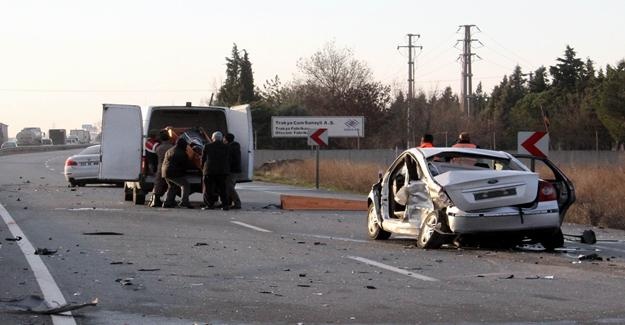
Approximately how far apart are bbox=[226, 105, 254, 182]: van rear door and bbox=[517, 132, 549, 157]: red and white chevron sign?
5.92 metres

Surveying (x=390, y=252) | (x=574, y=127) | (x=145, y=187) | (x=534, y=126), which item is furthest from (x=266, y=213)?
(x=534, y=126)

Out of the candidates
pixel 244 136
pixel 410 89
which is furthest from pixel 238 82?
pixel 244 136

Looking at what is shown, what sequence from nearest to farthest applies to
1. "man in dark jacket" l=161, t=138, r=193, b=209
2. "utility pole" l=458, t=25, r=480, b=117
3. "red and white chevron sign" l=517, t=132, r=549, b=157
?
1. "man in dark jacket" l=161, t=138, r=193, b=209
2. "red and white chevron sign" l=517, t=132, r=549, b=157
3. "utility pole" l=458, t=25, r=480, b=117

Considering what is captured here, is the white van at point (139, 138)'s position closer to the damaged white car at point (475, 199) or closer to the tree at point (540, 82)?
the damaged white car at point (475, 199)

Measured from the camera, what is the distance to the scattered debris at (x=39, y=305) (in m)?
7.89

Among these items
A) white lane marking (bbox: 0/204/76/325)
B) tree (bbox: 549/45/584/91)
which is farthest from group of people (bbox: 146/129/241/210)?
tree (bbox: 549/45/584/91)

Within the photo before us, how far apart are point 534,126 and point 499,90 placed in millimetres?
38453

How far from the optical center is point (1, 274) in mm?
10109

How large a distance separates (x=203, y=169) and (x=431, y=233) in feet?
26.7

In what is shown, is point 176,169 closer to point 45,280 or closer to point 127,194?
point 127,194

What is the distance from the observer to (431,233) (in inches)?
497

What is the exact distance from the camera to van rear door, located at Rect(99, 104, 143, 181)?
2055cm

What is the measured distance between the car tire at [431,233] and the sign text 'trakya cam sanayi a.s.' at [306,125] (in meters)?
32.3

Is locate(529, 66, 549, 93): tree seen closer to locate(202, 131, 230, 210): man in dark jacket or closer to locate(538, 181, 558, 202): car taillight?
locate(202, 131, 230, 210): man in dark jacket
